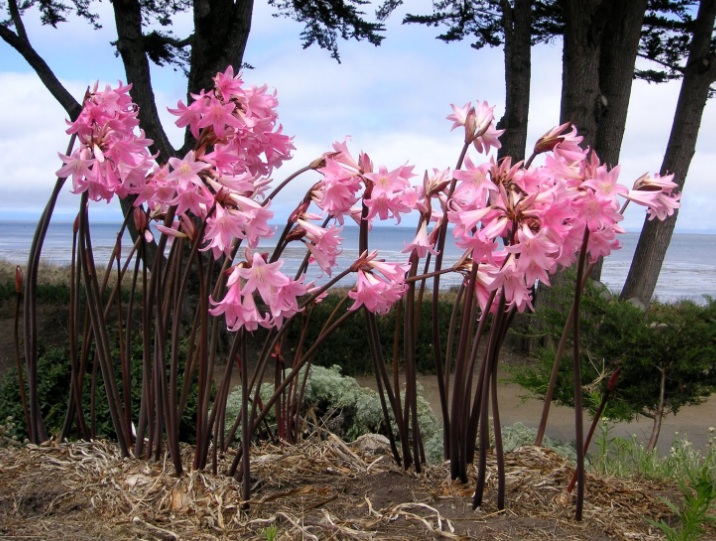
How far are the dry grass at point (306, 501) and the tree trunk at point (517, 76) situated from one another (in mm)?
6829

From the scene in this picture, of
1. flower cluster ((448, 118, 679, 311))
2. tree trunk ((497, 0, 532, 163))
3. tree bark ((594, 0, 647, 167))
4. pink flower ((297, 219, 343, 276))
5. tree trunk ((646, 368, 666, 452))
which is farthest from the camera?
tree trunk ((497, 0, 532, 163))

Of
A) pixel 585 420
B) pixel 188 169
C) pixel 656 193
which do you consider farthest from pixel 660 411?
pixel 188 169

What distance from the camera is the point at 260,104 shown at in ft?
8.11

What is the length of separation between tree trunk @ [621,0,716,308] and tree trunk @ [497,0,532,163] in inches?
81.5

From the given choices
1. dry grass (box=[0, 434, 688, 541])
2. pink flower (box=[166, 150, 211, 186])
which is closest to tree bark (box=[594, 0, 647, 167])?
dry grass (box=[0, 434, 688, 541])

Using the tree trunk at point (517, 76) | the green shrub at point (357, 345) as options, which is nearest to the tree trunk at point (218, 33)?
the green shrub at point (357, 345)

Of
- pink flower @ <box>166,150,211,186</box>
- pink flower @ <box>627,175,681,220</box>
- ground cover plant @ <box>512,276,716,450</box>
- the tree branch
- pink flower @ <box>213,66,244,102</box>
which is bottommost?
ground cover plant @ <box>512,276,716,450</box>

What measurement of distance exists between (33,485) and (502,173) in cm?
199

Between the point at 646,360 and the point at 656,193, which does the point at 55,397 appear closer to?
the point at 656,193

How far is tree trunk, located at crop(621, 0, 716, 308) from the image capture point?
946 cm

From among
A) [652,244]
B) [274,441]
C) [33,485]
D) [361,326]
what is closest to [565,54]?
[652,244]

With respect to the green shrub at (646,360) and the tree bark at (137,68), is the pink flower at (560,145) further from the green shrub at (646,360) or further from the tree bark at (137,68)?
the tree bark at (137,68)

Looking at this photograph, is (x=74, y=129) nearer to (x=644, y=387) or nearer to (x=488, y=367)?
(x=488, y=367)

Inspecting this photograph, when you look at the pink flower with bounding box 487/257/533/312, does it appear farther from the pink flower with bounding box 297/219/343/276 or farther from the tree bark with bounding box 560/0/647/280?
the tree bark with bounding box 560/0/647/280
